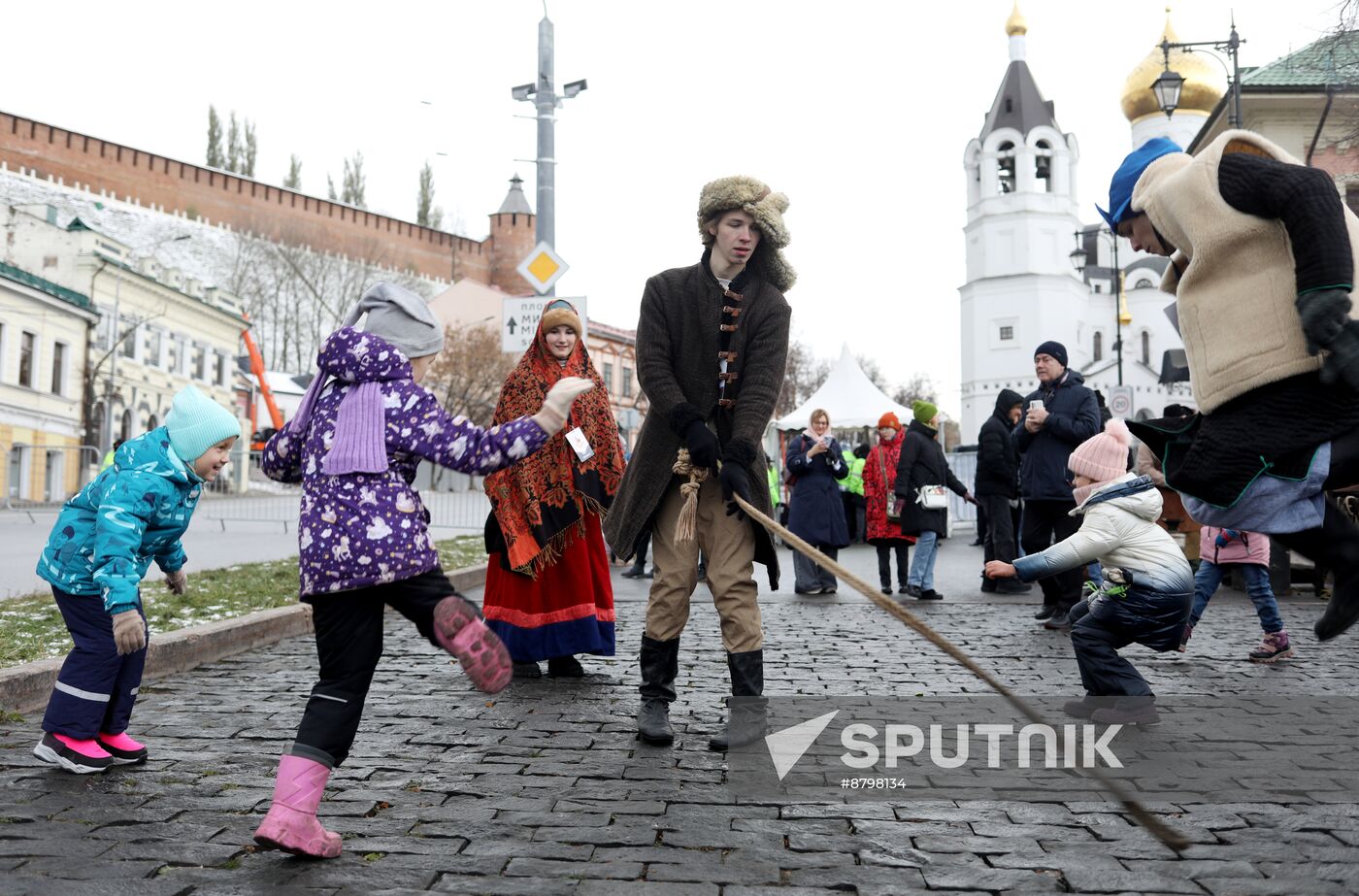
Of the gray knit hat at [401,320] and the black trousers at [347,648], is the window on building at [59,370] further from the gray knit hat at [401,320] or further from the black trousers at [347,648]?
the black trousers at [347,648]

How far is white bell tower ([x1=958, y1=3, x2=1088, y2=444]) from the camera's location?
71.5 meters

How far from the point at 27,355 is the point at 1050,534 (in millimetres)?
40907

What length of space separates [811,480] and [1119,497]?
6.75 metres

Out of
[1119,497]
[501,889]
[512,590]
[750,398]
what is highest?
[750,398]

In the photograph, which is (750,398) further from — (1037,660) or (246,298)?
(246,298)

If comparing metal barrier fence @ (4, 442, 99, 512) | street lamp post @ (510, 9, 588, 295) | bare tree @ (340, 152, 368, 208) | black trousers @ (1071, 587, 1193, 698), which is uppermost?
bare tree @ (340, 152, 368, 208)

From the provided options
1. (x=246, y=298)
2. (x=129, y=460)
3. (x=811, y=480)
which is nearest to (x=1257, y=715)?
(x=129, y=460)

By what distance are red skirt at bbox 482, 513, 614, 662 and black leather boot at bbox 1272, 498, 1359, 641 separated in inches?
156

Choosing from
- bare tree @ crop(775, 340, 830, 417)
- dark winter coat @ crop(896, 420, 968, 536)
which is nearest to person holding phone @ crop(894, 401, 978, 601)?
dark winter coat @ crop(896, 420, 968, 536)

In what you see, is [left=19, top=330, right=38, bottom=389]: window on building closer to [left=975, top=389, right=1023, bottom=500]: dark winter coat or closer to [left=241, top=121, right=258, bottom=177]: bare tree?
[left=975, top=389, right=1023, bottom=500]: dark winter coat

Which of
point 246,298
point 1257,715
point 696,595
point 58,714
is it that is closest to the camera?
point 58,714

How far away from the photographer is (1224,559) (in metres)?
7.58

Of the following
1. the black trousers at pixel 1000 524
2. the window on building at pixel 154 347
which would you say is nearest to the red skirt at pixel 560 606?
the black trousers at pixel 1000 524

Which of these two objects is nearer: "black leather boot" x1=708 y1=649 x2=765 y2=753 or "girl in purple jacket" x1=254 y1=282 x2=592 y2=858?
"girl in purple jacket" x1=254 y1=282 x2=592 y2=858
